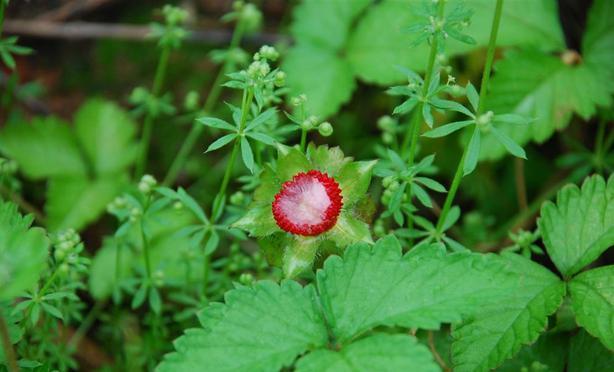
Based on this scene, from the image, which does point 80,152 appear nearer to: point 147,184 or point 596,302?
point 147,184

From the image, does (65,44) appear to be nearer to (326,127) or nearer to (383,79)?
(383,79)

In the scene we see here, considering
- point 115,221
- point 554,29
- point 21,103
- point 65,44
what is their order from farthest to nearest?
point 65,44, point 21,103, point 115,221, point 554,29

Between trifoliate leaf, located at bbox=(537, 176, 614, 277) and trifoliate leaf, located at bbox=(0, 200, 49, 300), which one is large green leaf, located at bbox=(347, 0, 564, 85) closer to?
trifoliate leaf, located at bbox=(537, 176, 614, 277)

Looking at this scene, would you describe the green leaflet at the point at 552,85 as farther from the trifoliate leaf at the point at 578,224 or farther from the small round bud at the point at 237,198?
the small round bud at the point at 237,198

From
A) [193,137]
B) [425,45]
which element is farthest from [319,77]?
[193,137]

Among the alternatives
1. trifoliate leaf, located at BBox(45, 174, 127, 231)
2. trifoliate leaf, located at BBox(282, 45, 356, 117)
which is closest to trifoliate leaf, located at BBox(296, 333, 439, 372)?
trifoliate leaf, located at BBox(282, 45, 356, 117)

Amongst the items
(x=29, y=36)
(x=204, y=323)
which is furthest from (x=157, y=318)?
(x=29, y=36)
